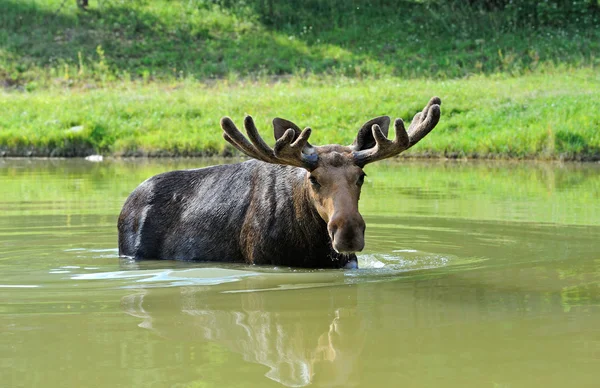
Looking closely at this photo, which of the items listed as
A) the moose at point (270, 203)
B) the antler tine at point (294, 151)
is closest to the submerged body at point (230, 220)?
the moose at point (270, 203)

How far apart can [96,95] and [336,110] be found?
8058 millimetres

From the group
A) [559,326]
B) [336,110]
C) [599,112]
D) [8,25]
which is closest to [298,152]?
[559,326]

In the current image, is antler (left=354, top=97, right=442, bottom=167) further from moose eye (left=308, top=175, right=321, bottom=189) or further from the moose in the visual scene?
moose eye (left=308, top=175, right=321, bottom=189)

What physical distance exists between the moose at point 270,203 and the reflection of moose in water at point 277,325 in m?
0.79

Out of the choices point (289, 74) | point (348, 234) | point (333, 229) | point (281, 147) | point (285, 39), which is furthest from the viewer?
point (285, 39)

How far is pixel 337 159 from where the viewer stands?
8266mm

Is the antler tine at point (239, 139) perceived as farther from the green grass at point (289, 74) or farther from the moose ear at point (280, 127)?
the green grass at point (289, 74)

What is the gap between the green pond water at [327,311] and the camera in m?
4.96

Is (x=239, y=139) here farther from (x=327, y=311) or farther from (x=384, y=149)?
(x=327, y=311)

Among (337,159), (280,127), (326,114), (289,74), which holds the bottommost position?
(337,159)

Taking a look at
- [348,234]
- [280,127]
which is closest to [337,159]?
[280,127]

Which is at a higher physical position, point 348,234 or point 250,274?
point 348,234

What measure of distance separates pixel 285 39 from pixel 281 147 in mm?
29814

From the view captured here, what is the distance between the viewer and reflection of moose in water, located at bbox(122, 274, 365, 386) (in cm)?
510
